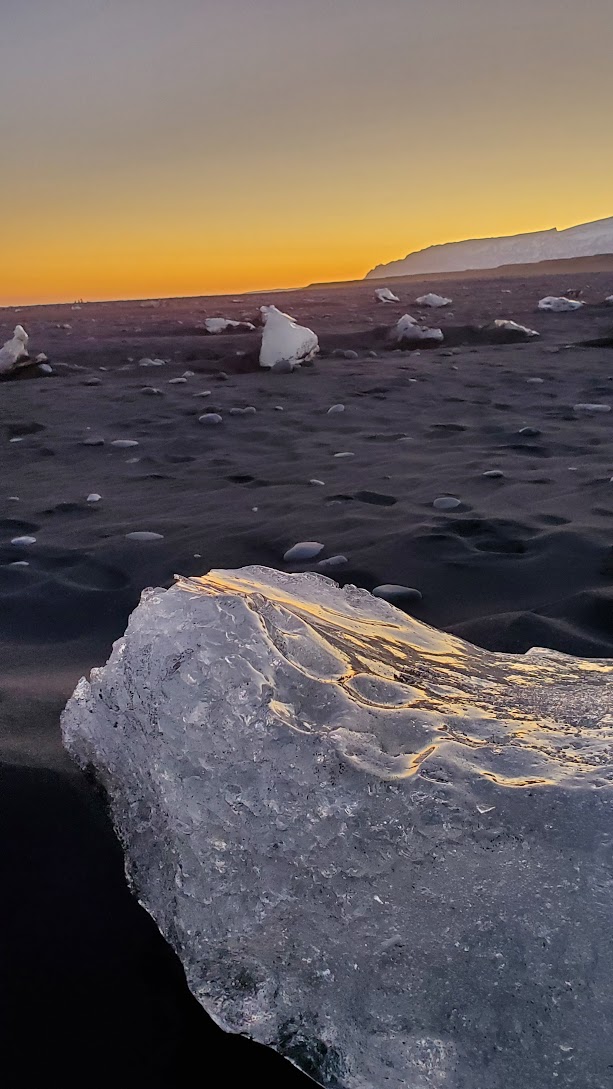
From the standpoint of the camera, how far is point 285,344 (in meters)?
8.35

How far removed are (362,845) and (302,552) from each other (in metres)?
1.88

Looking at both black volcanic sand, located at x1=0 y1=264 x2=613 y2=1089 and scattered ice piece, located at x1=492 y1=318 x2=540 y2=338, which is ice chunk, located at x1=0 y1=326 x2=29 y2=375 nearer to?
black volcanic sand, located at x1=0 y1=264 x2=613 y2=1089

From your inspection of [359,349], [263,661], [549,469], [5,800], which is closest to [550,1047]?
[263,661]

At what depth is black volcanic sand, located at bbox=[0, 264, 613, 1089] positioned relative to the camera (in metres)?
1.16

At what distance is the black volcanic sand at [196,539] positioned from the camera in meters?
1.16

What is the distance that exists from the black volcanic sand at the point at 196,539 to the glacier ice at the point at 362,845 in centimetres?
9

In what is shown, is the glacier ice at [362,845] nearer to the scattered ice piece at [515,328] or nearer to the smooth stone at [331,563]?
the smooth stone at [331,563]

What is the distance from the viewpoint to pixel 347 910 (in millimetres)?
1038

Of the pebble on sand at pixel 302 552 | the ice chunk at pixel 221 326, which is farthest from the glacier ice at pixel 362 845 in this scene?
the ice chunk at pixel 221 326

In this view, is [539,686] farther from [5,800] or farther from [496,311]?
[496,311]

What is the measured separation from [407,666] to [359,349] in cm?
863

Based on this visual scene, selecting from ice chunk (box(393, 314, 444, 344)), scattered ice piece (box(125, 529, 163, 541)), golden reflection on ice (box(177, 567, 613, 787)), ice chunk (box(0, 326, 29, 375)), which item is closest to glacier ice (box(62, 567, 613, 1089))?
golden reflection on ice (box(177, 567, 613, 787))

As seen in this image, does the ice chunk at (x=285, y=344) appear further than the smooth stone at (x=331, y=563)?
Yes

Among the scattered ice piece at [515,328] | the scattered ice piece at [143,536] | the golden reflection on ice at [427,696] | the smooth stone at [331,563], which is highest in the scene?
the scattered ice piece at [515,328]
